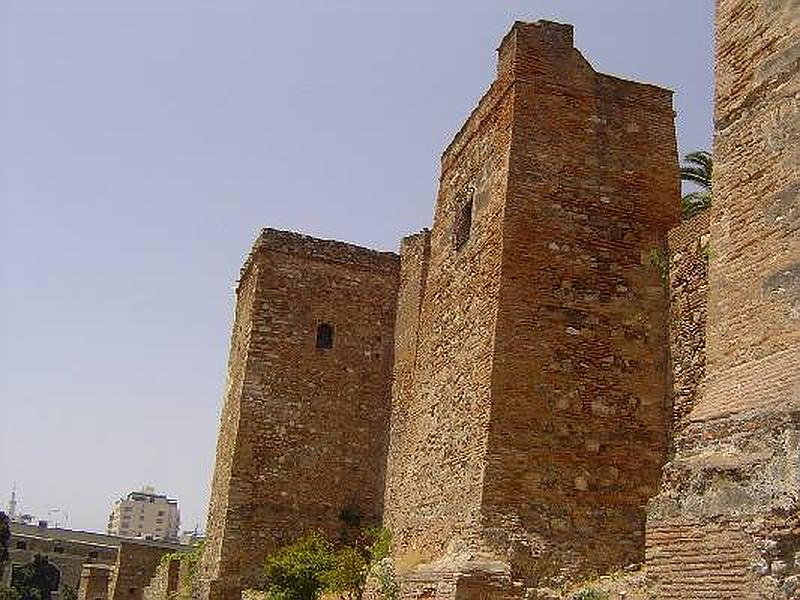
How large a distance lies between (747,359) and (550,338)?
387 centimetres

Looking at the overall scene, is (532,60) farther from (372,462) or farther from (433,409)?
(372,462)

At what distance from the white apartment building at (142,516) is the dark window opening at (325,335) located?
132 metres

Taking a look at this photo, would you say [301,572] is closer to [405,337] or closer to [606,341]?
[405,337]

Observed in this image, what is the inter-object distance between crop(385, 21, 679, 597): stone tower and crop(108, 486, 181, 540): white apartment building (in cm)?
13866

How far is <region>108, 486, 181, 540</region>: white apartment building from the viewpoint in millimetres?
143000

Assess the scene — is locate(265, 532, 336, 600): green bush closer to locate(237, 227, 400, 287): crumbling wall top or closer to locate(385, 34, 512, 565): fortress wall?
locate(385, 34, 512, 565): fortress wall

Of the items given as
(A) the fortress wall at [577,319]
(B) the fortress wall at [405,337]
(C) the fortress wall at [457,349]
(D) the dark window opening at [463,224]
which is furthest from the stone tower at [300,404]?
(A) the fortress wall at [577,319]

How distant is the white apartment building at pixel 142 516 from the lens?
143000mm

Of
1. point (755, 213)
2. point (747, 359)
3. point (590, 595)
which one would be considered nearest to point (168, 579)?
point (590, 595)

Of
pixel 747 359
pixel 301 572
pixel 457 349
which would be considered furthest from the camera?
pixel 301 572

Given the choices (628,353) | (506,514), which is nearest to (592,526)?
(506,514)

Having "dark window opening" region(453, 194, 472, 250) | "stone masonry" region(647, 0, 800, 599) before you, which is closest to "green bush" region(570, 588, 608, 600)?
"stone masonry" region(647, 0, 800, 599)

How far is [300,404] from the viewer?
663 inches

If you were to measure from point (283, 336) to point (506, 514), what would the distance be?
865 centimetres
